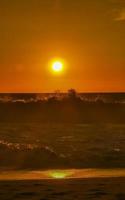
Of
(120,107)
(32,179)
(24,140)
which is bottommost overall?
(32,179)

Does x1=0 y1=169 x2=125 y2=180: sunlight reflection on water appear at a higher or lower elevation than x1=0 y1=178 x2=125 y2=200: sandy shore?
higher

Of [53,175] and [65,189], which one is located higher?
[53,175]

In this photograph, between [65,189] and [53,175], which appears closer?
[65,189]

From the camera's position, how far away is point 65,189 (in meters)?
10.8

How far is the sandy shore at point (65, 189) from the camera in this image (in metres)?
9.95

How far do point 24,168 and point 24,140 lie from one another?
1076cm

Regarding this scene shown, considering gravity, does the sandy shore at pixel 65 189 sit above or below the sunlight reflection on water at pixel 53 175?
below

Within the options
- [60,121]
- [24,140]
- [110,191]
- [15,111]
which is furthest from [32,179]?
[15,111]

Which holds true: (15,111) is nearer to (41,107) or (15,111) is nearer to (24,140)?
(41,107)

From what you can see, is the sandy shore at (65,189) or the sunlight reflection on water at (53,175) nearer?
the sandy shore at (65,189)

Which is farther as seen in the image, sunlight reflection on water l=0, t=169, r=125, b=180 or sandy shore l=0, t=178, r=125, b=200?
sunlight reflection on water l=0, t=169, r=125, b=180

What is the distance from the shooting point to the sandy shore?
392 inches

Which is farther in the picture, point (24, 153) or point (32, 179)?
point (24, 153)

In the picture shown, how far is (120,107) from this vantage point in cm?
5375
